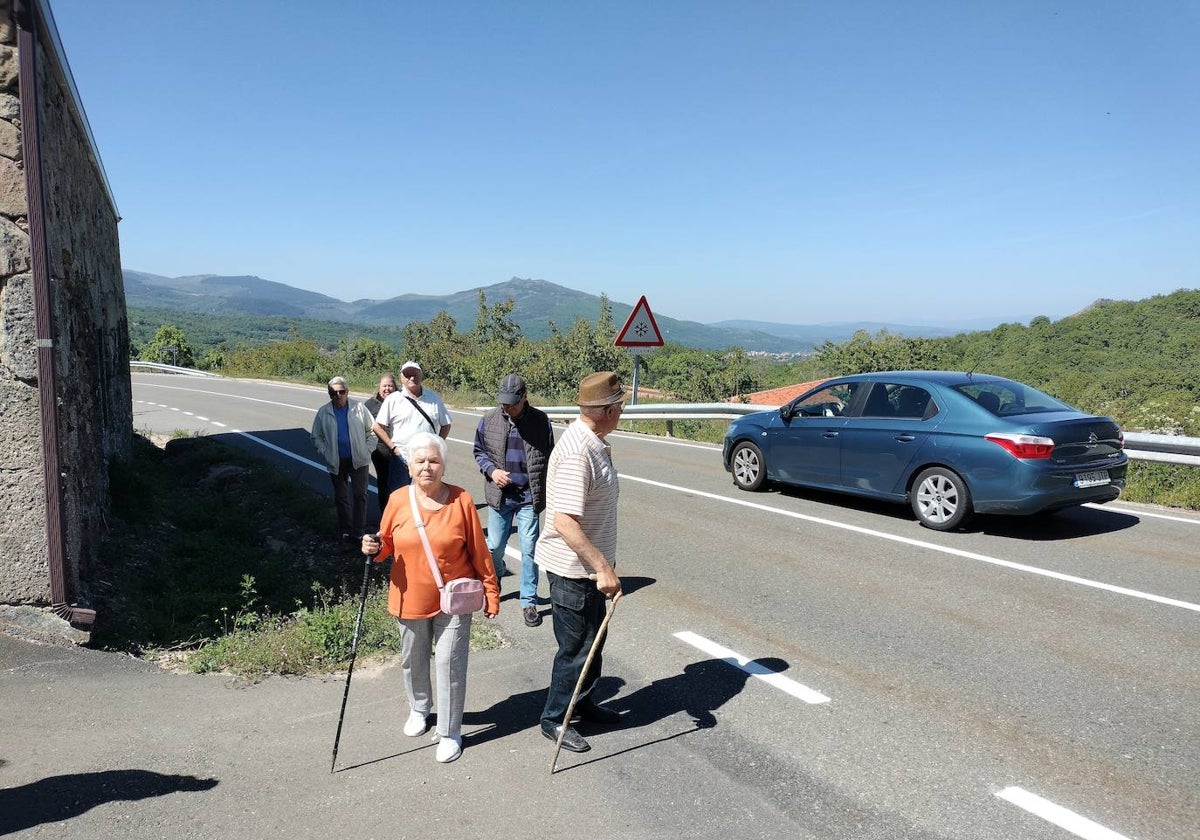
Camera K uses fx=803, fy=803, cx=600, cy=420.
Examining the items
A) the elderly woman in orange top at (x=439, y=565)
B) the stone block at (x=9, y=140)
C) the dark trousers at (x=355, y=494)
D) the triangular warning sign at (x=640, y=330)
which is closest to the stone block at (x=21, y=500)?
the stone block at (x=9, y=140)

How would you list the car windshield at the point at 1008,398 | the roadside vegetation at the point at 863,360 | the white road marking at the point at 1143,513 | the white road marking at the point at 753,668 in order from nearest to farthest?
the white road marking at the point at 753,668 → the car windshield at the point at 1008,398 → the white road marking at the point at 1143,513 → the roadside vegetation at the point at 863,360

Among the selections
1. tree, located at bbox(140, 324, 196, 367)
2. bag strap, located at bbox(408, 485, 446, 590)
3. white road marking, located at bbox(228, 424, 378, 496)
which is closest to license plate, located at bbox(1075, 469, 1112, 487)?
bag strap, located at bbox(408, 485, 446, 590)

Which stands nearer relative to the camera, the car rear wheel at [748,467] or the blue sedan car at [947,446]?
the blue sedan car at [947,446]

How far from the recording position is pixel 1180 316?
57.1 meters

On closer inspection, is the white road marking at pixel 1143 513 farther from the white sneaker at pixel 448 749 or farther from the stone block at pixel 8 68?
the stone block at pixel 8 68

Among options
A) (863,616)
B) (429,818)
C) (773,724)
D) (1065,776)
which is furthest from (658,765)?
(863,616)

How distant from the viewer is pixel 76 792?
350 cm

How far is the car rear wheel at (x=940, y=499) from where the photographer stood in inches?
327

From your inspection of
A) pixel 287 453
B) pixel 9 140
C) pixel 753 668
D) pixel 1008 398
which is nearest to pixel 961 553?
pixel 1008 398

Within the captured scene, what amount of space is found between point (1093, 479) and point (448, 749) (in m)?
7.14

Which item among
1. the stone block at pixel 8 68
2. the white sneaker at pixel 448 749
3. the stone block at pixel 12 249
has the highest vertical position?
the stone block at pixel 8 68

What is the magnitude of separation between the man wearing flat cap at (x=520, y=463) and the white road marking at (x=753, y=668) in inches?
50.7

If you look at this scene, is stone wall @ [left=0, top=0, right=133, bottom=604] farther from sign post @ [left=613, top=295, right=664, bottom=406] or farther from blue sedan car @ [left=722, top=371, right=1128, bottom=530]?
sign post @ [left=613, top=295, right=664, bottom=406]

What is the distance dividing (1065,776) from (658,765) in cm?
189
